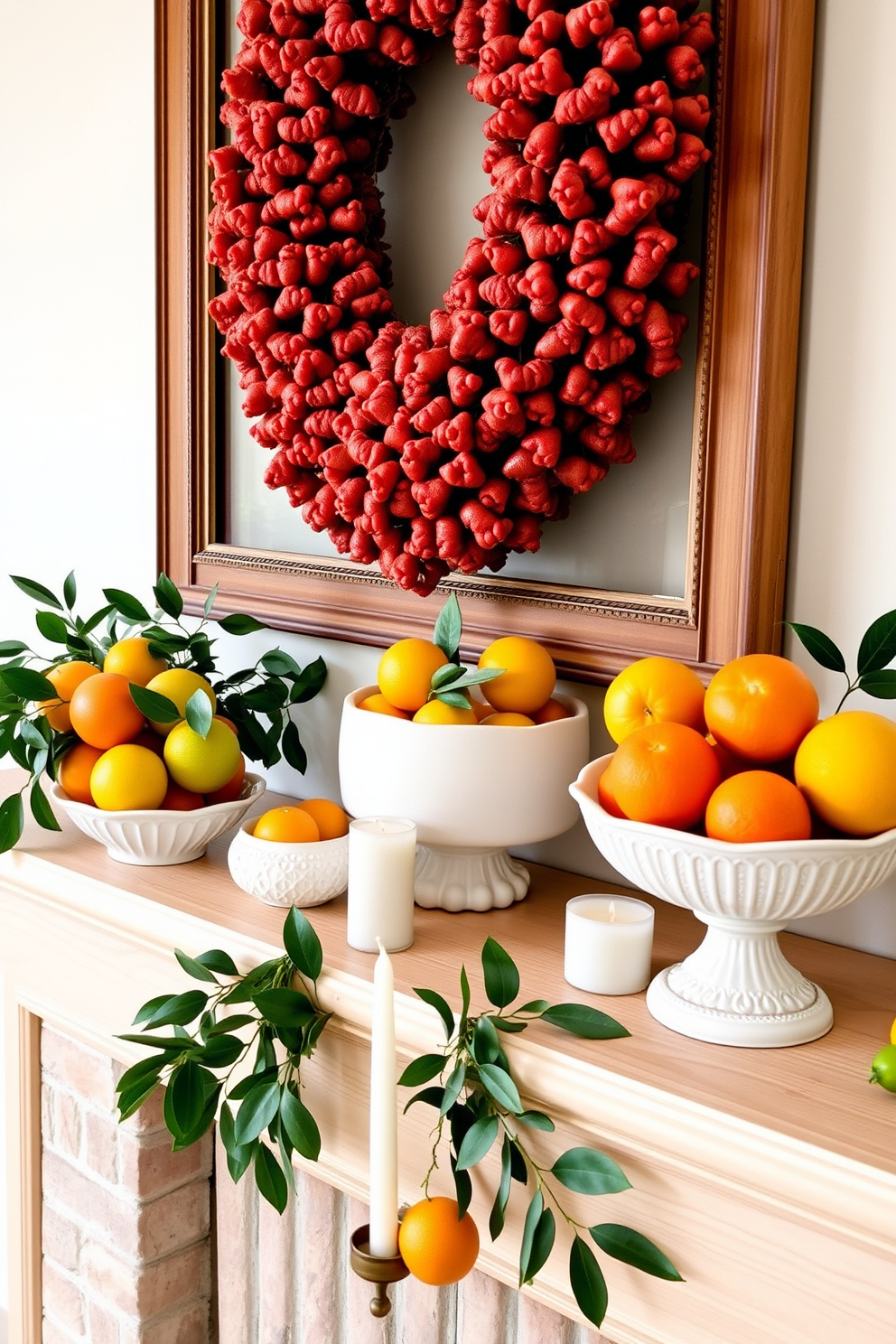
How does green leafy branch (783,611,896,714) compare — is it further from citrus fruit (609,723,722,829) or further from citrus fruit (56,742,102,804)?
citrus fruit (56,742,102,804)

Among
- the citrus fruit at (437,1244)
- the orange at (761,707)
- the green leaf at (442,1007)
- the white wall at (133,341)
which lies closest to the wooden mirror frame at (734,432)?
the white wall at (133,341)

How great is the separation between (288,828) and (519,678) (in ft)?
0.74

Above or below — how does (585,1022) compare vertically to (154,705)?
below

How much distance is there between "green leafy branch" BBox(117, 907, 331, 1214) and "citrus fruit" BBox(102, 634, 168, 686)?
33cm

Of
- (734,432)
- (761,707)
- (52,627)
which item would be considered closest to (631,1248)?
(761,707)

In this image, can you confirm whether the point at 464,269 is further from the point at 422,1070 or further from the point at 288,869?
the point at 422,1070

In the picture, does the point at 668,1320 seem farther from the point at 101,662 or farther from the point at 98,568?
the point at 98,568

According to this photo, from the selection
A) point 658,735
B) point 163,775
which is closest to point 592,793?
point 658,735

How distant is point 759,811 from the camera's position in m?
0.67

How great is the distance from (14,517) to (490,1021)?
3.83 feet

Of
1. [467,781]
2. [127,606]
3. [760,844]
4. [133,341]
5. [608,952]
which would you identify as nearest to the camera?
[760,844]

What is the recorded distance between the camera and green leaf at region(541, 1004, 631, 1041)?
72 cm

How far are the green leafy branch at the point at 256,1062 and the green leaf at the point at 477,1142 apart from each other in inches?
5.1

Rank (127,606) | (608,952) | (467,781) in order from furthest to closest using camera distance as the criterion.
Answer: (127,606) < (467,781) < (608,952)
